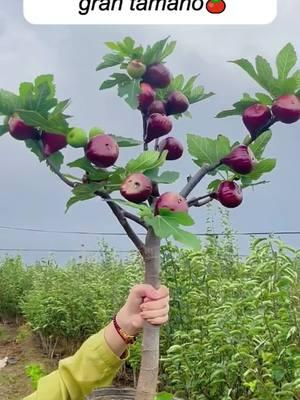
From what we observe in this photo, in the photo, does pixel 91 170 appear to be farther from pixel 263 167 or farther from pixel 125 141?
pixel 263 167

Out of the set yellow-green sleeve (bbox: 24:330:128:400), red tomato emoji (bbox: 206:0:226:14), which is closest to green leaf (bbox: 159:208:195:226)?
yellow-green sleeve (bbox: 24:330:128:400)

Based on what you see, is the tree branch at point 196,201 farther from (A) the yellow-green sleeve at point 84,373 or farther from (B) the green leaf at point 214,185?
(A) the yellow-green sleeve at point 84,373

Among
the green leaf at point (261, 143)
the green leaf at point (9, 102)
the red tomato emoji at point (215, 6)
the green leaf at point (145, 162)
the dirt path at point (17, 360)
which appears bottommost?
the dirt path at point (17, 360)

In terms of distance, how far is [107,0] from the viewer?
7.27 ft

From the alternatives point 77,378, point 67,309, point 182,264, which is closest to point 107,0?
point 77,378

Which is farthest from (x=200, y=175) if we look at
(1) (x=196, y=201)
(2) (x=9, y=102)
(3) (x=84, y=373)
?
(3) (x=84, y=373)

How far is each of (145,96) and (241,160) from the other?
30cm

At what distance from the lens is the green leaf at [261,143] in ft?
5.85

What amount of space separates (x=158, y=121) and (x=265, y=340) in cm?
148

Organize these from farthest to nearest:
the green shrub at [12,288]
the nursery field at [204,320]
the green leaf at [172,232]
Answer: the green shrub at [12,288] → the nursery field at [204,320] → the green leaf at [172,232]

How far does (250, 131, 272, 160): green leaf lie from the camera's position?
70.2 inches

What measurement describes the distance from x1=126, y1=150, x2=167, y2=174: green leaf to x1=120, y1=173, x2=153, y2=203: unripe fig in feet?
0.10

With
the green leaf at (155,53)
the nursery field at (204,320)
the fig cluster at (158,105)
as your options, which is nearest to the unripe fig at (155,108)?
the fig cluster at (158,105)

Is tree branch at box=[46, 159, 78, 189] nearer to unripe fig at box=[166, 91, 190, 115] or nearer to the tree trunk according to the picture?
the tree trunk
